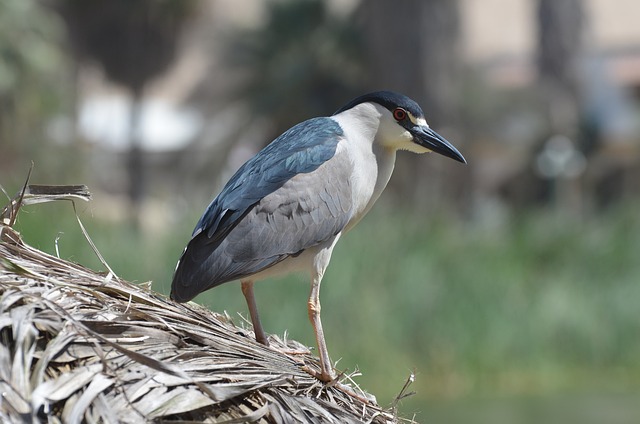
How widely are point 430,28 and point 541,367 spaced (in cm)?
730

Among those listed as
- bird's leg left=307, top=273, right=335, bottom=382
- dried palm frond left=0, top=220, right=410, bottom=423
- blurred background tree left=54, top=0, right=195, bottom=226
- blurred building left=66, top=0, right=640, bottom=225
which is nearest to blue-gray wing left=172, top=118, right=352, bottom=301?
bird's leg left=307, top=273, right=335, bottom=382

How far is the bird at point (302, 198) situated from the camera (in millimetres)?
3810

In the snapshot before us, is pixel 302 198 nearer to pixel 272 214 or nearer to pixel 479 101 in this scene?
pixel 272 214

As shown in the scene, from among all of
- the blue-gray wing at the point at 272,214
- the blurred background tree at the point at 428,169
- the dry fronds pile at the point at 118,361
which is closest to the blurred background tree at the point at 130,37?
the blurred background tree at the point at 428,169

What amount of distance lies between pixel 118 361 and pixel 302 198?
1.39 meters

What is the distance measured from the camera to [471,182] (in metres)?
17.8

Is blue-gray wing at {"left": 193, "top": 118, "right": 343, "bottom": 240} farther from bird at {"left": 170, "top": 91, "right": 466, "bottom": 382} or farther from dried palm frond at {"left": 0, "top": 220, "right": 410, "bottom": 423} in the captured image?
dried palm frond at {"left": 0, "top": 220, "right": 410, "bottom": 423}

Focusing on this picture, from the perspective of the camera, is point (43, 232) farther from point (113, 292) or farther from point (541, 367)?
point (113, 292)

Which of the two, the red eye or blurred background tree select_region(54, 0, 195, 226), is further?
blurred background tree select_region(54, 0, 195, 226)

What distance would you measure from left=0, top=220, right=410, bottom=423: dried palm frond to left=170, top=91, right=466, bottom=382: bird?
523mm

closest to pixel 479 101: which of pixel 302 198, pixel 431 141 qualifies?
pixel 431 141

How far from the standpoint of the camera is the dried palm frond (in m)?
2.60

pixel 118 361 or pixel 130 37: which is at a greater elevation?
pixel 130 37

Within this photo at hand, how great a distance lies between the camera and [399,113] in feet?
13.5
